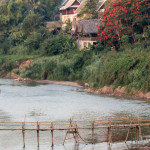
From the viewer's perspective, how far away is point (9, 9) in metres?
82.0

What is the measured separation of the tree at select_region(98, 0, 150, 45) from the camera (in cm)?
5700

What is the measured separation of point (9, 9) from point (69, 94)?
35315 mm

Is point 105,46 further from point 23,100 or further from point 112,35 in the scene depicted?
point 23,100

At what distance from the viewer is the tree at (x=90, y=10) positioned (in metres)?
73.6

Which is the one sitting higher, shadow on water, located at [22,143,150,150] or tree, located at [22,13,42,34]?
tree, located at [22,13,42,34]

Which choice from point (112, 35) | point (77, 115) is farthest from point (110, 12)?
point (77, 115)

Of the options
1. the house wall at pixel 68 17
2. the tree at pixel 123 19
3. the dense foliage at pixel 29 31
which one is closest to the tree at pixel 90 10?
the dense foliage at pixel 29 31

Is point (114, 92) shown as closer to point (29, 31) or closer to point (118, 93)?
point (118, 93)

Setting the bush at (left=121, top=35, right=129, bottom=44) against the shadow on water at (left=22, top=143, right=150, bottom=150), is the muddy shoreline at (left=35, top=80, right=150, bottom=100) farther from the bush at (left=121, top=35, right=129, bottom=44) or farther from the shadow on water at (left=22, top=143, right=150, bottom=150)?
the shadow on water at (left=22, top=143, right=150, bottom=150)

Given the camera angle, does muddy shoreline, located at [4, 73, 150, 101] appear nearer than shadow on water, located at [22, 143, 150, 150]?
No

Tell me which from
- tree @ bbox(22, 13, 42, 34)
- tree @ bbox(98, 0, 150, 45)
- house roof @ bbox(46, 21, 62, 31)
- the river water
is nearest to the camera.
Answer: the river water

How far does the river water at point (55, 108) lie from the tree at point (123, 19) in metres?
9.44

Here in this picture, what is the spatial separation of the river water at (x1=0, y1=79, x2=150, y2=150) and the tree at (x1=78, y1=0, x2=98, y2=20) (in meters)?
20.8

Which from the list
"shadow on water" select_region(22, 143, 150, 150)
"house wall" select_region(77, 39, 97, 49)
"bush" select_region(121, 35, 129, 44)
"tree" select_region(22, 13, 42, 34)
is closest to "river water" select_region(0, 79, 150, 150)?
"shadow on water" select_region(22, 143, 150, 150)
